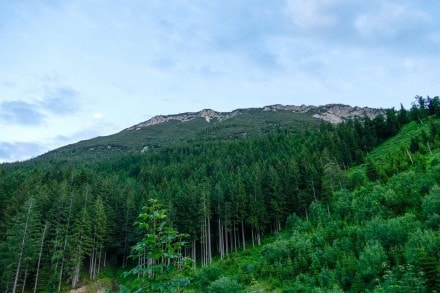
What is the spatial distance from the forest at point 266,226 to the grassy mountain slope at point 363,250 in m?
0.15

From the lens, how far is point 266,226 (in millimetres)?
72500

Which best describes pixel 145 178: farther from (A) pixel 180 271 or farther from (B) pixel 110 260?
(A) pixel 180 271

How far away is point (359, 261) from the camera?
30.7 metres

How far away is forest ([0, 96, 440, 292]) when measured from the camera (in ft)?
93.3

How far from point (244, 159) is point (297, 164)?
38716 millimetres

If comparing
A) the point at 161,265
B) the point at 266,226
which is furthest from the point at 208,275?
the point at 161,265

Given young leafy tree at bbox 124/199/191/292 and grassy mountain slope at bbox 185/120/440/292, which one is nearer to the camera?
young leafy tree at bbox 124/199/191/292

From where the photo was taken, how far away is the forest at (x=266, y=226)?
28.4 meters

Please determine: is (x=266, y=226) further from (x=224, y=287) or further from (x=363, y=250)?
(x=224, y=287)

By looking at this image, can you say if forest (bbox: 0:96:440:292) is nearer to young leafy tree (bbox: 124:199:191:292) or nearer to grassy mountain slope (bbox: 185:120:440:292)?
young leafy tree (bbox: 124:199:191:292)

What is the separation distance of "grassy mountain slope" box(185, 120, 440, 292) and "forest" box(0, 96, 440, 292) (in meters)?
0.15

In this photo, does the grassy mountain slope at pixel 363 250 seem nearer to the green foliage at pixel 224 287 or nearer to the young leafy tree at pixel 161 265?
the green foliage at pixel 224 287

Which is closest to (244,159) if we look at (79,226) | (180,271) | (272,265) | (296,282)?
(79,226)

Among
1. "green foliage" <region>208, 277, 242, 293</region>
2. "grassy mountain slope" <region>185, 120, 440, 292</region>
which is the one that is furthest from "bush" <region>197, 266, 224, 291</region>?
"green foliage" <region>208, 277, 242, 293</region>
